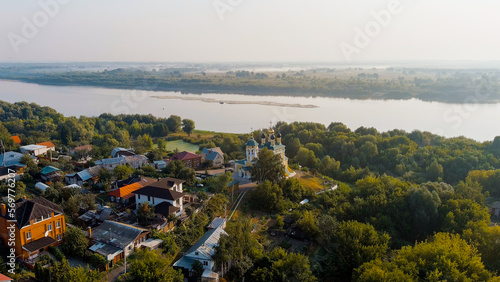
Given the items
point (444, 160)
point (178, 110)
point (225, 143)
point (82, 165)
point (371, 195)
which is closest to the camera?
point (371, 195)

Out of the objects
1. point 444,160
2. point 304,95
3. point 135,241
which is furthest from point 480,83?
point 135,241

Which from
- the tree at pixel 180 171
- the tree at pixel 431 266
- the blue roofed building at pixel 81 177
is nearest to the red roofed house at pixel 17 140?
the blue roofed building at pixel 81 177

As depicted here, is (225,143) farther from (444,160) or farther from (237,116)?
(237,116)

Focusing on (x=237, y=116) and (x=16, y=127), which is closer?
(x=16, y=127)

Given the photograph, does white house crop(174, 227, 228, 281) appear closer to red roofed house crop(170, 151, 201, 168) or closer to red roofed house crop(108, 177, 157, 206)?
red roofed house crop(108, 177, 157, 206)

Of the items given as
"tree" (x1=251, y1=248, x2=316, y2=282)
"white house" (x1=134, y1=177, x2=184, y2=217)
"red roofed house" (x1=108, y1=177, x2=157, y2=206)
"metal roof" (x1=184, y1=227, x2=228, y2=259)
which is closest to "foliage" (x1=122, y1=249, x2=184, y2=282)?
"metal roof" (x1=184, y1=227, x2=228, y2=259)

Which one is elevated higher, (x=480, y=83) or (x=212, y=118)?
(x=480, y=83)
